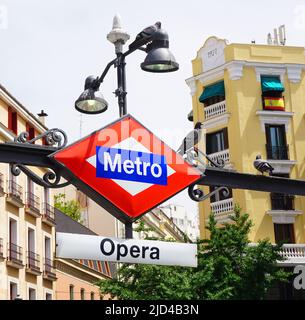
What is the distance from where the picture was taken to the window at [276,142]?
38812 millimetres

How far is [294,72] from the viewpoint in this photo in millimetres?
39750

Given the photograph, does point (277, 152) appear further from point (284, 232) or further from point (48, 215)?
point (48, 215)

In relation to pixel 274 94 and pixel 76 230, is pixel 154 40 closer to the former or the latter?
pixel 274 94

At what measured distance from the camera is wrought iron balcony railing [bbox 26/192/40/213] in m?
40.0

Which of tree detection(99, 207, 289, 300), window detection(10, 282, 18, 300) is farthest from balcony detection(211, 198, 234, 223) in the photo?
window detection(10, 282, 18, 300)

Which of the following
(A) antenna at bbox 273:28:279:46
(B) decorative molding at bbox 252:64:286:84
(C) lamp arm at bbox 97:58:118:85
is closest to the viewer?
(C) lamp arm at bbox 97:58:118:85

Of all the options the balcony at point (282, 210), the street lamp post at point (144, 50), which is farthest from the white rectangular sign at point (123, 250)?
the balcony at point (282, 210)

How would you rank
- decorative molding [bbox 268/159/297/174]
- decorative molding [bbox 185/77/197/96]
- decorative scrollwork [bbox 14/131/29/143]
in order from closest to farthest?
decorative scrollwork [bbox 14/131/29/143] → decorative molding [bbox 268/159/297/174] → decorative molding [bbox 185/77/197/96]

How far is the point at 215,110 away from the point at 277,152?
3847mm

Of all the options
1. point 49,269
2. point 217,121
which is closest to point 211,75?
point 217,121

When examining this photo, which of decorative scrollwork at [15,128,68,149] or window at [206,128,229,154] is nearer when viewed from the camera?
decorative scrollwork at [15,128,68,149]

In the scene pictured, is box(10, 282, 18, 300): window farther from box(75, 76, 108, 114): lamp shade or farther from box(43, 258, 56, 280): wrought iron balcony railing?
box(75, 76, 108, 114): lamp shade

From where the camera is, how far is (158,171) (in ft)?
25.6

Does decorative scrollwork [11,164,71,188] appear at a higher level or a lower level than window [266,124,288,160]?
lower
